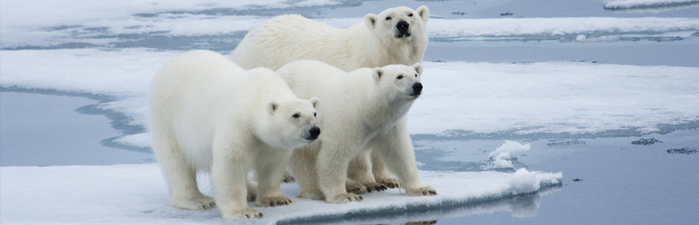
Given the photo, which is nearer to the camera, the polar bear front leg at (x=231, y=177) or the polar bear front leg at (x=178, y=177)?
the polar bear front leg at (x=231, y=177)

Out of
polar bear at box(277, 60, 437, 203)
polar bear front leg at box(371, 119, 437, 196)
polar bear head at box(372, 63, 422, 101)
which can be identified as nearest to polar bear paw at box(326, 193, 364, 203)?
polar bear at box(277, 60, 437, 203)

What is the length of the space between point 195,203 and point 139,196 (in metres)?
0.62

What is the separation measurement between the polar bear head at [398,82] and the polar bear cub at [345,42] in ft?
3.04

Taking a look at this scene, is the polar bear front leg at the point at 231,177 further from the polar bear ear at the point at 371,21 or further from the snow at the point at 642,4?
the snow at the point at 642,4

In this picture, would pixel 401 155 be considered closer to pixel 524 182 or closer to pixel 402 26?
pixel 524 182

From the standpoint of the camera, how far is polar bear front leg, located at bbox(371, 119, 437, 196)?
5039mm

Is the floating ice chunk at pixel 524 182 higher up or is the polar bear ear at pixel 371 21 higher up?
the polar bear ear at pixel 371 21

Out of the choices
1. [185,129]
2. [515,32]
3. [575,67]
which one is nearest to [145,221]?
[185,129]

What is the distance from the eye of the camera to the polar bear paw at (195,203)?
5.06 m

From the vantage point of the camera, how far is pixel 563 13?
15.8 meters

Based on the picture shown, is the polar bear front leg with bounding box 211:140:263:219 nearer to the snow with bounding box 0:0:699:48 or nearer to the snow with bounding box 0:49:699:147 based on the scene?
the snow with bounding box 0:49:699:147

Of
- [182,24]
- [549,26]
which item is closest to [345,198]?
[549,26]

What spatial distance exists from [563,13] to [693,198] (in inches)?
432

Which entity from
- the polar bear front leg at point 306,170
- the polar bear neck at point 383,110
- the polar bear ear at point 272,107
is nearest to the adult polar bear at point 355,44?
the polar bear front leg at point 306,170
